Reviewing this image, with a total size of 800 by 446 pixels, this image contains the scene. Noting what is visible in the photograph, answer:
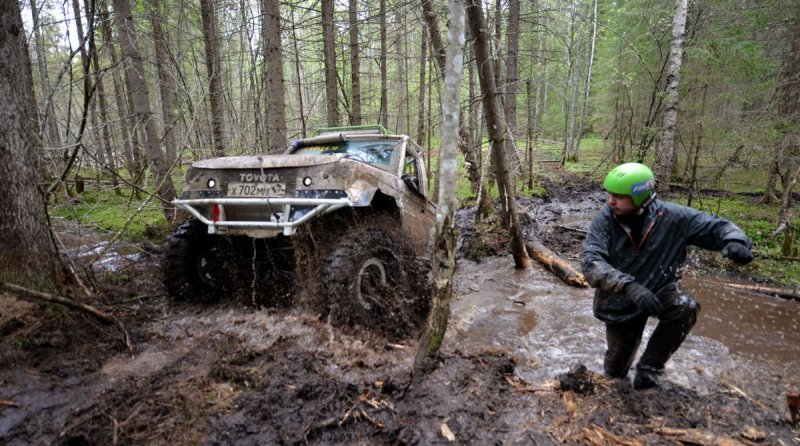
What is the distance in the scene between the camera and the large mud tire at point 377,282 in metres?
3.80

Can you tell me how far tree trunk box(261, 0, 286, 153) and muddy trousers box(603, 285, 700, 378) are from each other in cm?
575

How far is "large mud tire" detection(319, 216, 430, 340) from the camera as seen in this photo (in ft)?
12.5

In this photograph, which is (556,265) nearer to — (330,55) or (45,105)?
(45,105)

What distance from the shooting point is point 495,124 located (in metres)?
6.17

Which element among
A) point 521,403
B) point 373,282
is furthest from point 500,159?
point 521,403

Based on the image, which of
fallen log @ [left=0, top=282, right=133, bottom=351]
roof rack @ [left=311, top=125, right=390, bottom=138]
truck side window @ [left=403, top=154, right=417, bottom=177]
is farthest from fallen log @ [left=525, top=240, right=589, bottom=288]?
fallen log @ [left=0, top=282, right=133, bottom=351]

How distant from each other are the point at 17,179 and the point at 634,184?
5.01 meters

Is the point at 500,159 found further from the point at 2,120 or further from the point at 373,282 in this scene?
the point at 2,120

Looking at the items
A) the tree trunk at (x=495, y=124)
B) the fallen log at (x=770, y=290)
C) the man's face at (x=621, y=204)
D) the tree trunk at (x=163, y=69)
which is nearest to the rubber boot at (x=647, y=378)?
the man's face at (x=621, y=204)

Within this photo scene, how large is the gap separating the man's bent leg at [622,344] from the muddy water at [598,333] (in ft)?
1.63

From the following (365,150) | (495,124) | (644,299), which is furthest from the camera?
(495,124)

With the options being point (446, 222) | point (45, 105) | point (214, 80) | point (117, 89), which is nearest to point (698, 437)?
point (446, 222)

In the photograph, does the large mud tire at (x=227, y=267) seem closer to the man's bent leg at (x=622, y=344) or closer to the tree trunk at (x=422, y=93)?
the man's bent leg at (x=622, y=344)

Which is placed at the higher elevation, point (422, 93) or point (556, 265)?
point (422, 93)
